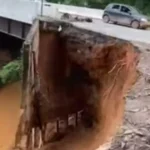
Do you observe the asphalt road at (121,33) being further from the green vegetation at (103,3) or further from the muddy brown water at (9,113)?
the green vegetation at (103,3)

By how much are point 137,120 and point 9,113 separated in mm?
14398

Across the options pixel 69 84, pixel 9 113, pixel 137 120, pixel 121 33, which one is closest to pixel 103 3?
pixel 9 113

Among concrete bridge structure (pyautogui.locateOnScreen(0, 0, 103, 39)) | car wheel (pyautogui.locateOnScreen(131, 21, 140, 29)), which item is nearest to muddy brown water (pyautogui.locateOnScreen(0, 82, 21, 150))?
concrete bridge structure (pyautogui.locateOnScreen(0, 0, 103, 39))

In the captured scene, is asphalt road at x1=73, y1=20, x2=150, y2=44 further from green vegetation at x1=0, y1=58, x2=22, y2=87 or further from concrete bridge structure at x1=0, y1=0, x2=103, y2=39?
green vegetation at x1=0, y1=58, x2=22, y2=87

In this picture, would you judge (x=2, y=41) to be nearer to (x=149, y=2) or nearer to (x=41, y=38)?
(x=149, y=2)

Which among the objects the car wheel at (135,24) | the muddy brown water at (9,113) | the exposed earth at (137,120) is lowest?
the muddy brown water at (9,113)

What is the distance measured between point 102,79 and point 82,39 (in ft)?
5.34

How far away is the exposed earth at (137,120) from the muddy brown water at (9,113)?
8.21 m

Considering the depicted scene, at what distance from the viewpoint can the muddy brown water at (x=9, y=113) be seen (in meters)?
17.9

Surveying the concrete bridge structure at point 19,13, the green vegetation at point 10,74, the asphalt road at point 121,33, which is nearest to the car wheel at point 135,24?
the asphalt road at point 121,33

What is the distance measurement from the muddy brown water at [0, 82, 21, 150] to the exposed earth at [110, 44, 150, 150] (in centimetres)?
821

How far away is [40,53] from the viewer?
14875mm

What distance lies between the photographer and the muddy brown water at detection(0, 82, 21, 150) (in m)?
17.9

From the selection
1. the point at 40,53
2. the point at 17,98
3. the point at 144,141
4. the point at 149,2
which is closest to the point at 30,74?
the point at 40,53
